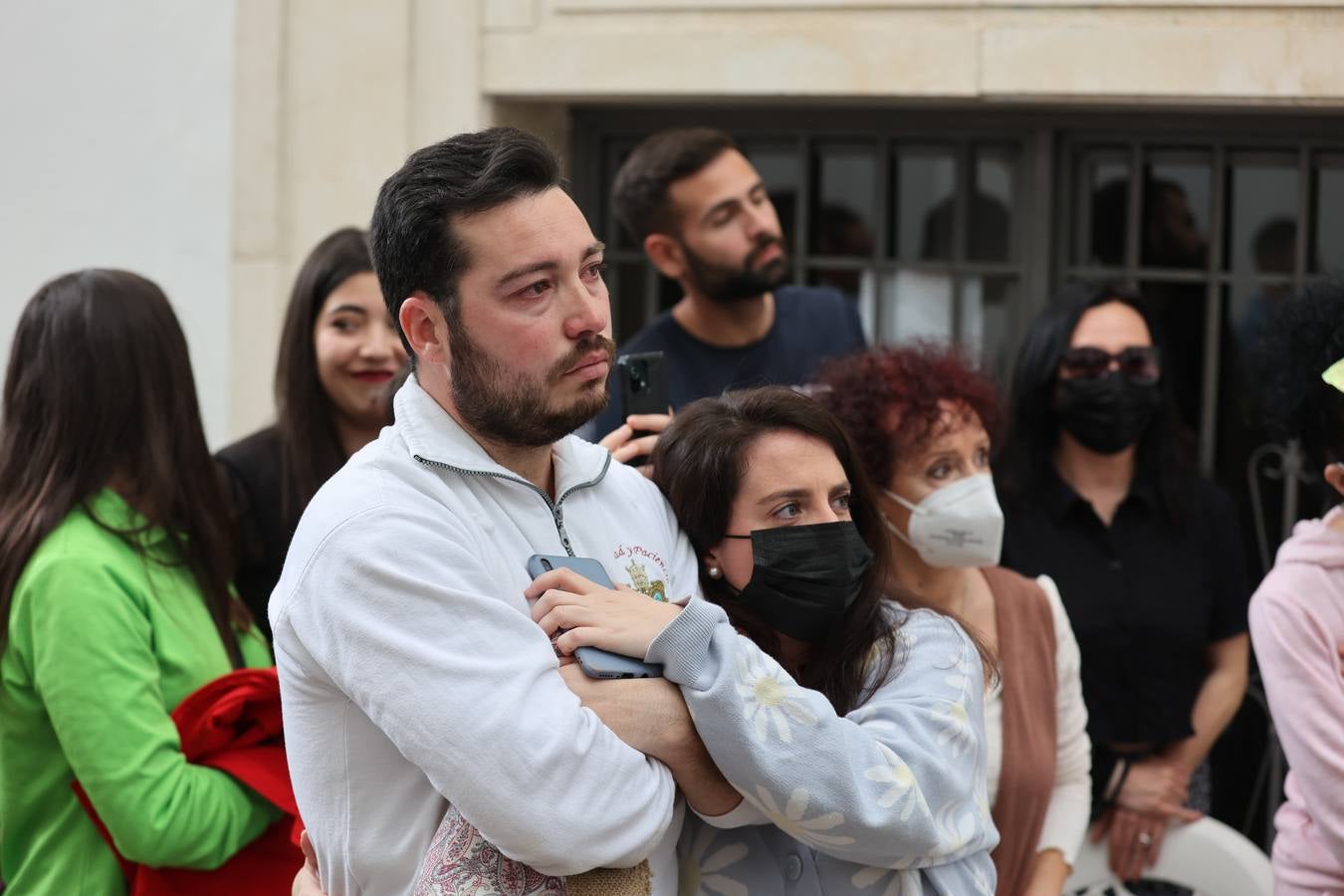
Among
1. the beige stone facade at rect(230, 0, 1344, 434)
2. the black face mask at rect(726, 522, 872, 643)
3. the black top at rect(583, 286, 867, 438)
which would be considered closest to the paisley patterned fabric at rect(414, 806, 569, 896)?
the black face mask at rect(726, 522, 872, 643)

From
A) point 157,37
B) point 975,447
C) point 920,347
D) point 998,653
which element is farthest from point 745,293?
point 157,37

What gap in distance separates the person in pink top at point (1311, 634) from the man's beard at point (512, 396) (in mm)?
1500

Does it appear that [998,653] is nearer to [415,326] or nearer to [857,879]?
[857,879]

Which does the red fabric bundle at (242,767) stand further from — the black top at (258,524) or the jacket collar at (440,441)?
the jacket collar at (440,441)

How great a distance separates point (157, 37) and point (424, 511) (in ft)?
11.5

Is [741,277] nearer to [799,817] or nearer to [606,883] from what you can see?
[799,817]

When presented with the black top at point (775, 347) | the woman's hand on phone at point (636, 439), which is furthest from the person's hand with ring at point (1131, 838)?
the woman's hand on phone at point (636, 439)

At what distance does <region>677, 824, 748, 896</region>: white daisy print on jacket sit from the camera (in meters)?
2.42

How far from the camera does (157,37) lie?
5051 millimetres

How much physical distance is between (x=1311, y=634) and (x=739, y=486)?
124 centimetres

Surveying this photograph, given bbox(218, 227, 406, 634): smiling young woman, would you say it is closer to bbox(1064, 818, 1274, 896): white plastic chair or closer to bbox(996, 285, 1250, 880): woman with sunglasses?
bbox(996, 285, 1250, 880): woman with sunglasses

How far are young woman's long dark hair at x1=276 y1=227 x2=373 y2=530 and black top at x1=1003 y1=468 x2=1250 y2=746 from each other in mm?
1675

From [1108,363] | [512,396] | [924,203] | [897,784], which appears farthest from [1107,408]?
[512,396]

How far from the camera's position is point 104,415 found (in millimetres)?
3117
